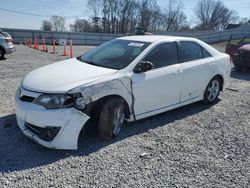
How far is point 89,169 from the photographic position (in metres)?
3.01

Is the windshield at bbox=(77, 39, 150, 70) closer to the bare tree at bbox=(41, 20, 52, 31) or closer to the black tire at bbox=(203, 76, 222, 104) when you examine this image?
the black tire at bbox=(203, 76, 222, 104)

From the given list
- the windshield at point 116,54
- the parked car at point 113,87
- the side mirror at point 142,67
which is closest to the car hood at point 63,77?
the parked car at point 113,87

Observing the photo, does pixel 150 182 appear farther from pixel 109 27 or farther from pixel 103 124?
pixel 109 27

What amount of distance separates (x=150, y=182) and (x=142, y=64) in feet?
6.02

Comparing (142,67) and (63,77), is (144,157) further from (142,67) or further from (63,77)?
(63,77)

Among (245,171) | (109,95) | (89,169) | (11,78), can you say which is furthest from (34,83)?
(11,78)

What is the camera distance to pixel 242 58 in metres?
10.0

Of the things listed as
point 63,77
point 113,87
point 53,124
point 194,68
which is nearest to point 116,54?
point 113,87

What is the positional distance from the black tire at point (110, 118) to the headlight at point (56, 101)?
0.54 metres

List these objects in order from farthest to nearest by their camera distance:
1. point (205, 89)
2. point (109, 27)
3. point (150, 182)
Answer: point (109, 27)
point (205, 89)
point (150, 182)

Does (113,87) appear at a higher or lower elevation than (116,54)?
lower

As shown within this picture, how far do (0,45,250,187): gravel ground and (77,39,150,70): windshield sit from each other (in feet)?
3.67

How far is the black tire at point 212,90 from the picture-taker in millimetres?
5418

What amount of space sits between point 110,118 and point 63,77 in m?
0.89
